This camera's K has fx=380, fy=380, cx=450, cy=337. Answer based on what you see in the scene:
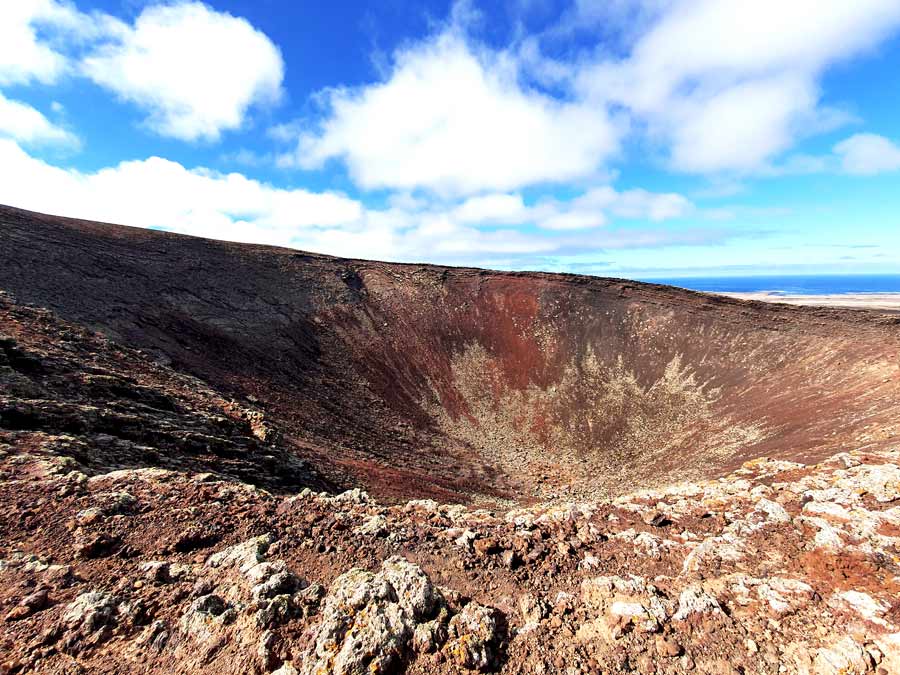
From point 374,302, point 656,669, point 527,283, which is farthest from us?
point 527,283

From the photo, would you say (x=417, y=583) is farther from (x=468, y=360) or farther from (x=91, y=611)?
(x=468, y=360)

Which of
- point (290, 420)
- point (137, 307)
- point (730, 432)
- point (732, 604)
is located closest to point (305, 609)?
point (732, 604)

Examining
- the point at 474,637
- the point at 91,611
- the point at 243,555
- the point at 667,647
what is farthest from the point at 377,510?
the point at 667,647

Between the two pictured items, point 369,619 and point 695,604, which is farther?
point 695,604

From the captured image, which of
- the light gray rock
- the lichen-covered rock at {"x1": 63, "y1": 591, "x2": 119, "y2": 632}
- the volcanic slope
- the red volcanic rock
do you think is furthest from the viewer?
the volcanic slope

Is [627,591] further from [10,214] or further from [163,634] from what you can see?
[10,214]

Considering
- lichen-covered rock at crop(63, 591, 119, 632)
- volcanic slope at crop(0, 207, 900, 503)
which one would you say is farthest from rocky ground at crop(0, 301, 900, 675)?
volcanic slope at crop(0, 207, 900, 503)

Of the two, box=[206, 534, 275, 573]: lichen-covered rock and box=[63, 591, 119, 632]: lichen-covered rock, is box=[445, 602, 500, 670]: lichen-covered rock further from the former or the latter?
box=[63, 591, 119, 632]: lichen-covered rock

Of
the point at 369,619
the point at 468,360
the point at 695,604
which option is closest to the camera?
the point at 369,619
